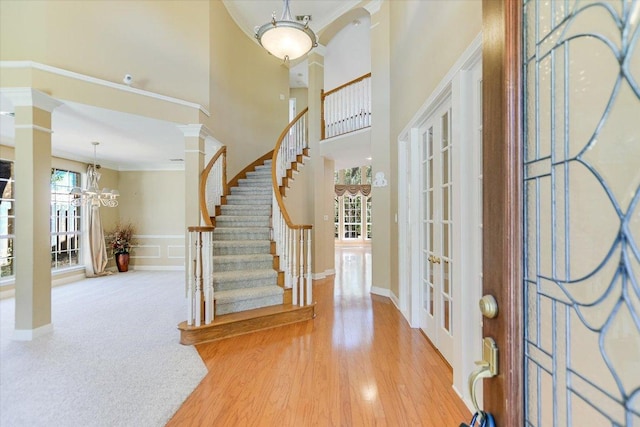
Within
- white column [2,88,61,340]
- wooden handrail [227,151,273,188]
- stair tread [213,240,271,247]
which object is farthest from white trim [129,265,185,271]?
white column [2,88,61,340]

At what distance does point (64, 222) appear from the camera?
249 inches

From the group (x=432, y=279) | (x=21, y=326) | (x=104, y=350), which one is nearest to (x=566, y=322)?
(x=432, y=279)

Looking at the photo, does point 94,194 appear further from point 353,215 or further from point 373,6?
point 353,215

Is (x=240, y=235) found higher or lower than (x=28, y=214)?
lower

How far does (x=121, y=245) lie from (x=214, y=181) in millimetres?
3986

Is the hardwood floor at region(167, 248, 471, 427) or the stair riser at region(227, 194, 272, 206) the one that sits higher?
the stair riser at region(227, 194, 272, 206)

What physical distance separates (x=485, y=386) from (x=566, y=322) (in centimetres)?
27

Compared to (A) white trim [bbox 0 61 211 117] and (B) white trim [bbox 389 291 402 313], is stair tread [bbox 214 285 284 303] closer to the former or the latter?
(B) white trim [bbox 389 291 402 313]

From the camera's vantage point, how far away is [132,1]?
4.01 meters

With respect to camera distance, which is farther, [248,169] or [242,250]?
[248,169]

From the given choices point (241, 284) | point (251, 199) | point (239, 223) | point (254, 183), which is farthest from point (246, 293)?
point (254, 183)

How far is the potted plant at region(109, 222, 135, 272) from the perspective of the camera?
705 centimetres

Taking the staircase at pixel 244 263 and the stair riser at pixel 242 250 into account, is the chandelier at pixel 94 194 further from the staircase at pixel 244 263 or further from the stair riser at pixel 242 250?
the stair riser at pixel 242 250

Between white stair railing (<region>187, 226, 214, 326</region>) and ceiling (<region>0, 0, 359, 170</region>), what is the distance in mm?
2172
